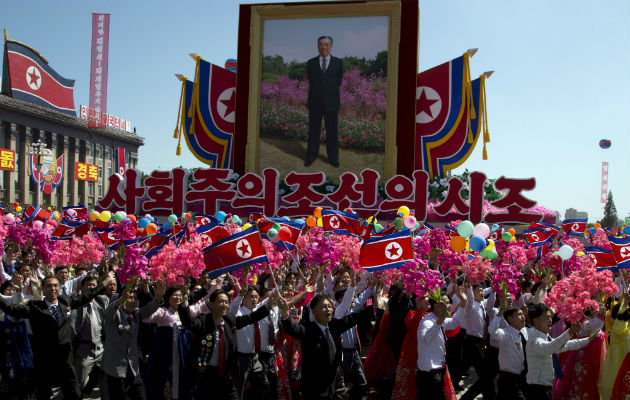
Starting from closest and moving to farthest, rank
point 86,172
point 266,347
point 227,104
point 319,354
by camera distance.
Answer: point 319,354 → point 266,347 → point 227,104 → point 86,172

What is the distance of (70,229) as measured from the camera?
14.2 m

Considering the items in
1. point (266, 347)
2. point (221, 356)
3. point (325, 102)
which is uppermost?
point (325, 102)

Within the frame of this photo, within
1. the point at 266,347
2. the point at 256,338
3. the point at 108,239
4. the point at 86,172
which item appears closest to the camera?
the point at 256,338

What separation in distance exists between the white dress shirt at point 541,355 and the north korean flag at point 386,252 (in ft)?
6.16

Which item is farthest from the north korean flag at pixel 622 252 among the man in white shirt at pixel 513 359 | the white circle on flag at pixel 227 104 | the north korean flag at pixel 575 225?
the white circle on flag at pixel 227 104

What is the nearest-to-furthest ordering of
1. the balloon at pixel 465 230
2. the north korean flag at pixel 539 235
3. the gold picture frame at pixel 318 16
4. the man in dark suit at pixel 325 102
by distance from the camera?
the balloon at pixel 465 230, the north korean flag at pixel 539 235, the gold picture frame at pixel 318 16, the man in dark suit at pixel 325 102

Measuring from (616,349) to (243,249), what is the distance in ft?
12.1

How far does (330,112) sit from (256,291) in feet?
65.3

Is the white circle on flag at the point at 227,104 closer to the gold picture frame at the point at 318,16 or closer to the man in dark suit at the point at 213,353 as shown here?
the gold picture frame at the point at 318,16

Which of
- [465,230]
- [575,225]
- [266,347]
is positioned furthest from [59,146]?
[266,347]

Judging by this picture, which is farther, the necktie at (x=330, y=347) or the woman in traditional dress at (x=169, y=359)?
the woman in traditional dress at (x=169, y=359)

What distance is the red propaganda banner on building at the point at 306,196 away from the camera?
22.9 meters

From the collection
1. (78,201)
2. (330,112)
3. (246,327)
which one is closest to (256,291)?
(246,327)

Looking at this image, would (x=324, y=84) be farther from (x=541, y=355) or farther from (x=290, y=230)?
(x=541, y=355)
